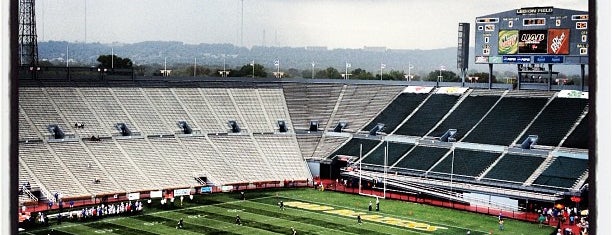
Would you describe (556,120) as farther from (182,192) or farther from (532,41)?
(182,192)

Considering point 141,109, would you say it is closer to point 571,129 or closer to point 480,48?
point 480,48

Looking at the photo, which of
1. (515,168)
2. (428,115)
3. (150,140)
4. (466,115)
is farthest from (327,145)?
(515,168)

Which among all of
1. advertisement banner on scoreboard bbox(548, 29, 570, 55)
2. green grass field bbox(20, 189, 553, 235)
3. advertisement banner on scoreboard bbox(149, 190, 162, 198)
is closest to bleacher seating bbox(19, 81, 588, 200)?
advertisement banner on scoreboard bbox(149, 190, 162, 198)

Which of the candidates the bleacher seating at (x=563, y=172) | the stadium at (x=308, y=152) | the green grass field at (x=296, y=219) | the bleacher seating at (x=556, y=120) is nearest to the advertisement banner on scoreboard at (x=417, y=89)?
the stadium at (x=308, y=152)

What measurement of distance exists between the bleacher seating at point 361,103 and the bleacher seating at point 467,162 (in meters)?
7.17

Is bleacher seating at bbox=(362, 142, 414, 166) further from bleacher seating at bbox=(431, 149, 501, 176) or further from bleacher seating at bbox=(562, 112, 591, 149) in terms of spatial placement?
bleacher seating at bbox=(562, 112, 591, 149)

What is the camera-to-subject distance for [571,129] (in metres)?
34.1

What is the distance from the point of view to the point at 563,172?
3095 centimetres

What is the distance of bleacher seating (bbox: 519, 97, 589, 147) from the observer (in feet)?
112

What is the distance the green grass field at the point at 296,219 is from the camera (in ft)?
82.2

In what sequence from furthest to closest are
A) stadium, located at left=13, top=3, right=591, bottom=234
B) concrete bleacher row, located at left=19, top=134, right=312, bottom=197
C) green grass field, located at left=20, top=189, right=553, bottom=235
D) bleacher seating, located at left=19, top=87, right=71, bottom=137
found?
bleacher seating, located at left=19, top=87, right=71, bottom=137
concrete bleacher row, located at left=19, top=134, right=312, bottom=197
stadium, located at left=13, top=3, right=591, bottom=234
green grass field, located at left=20, top=189, right=553, bottom=235

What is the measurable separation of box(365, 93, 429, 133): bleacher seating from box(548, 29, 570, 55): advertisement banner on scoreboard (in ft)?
27.5

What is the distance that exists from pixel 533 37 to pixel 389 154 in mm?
9210

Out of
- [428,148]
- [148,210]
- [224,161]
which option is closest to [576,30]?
[428,148]
